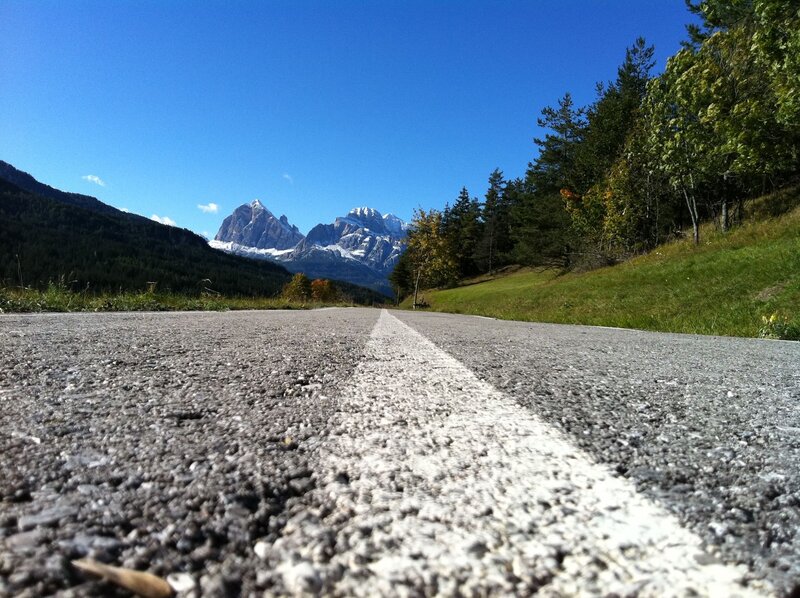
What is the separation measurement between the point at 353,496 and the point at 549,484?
16.7 inches

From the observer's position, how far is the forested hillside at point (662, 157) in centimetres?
1488

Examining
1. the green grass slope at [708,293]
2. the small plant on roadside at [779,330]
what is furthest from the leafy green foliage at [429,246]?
the small plant on roadside at [779,330]

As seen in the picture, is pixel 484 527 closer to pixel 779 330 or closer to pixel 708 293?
pixel 779 330

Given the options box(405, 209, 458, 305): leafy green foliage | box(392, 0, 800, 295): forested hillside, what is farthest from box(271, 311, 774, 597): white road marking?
box(405, 209, 458, 305): leafy green foliage

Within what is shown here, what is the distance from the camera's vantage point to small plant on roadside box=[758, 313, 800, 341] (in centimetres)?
637

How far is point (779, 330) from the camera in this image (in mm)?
6508

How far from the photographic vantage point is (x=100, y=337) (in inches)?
144

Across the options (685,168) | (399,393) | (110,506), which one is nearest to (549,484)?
(110,506)

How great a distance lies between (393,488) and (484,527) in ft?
0.74

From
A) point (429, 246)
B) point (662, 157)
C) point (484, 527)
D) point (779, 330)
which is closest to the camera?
point (484, 527)

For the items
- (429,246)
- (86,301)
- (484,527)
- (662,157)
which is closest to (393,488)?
(484,527)

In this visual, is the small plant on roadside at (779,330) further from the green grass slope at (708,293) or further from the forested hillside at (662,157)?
the forested hillside at (662,157)

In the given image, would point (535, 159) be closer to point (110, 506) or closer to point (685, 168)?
point (685, 168)

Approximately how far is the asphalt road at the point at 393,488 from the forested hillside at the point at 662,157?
15.2 m
